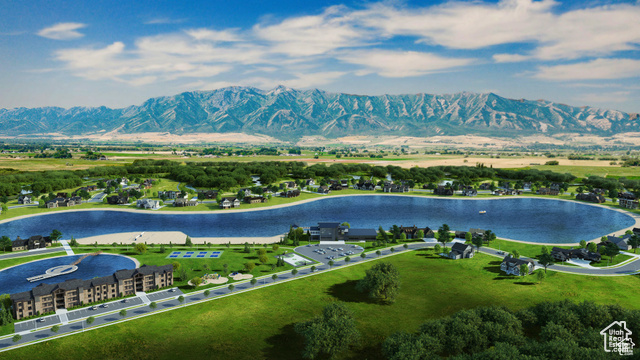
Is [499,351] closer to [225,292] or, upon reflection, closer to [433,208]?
[225,292]

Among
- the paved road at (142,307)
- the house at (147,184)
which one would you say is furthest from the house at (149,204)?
the paved road at (142,307)

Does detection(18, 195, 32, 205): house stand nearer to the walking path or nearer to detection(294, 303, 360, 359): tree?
the walking path

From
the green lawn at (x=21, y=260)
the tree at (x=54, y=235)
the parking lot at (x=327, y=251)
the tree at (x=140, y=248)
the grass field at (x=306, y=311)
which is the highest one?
the tree at (x=54, y=235)

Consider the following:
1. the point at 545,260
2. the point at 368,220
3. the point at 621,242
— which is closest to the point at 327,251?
the point at 368,220

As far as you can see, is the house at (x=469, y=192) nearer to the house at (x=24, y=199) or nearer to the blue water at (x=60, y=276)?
the blue water at (x=60, y=276)

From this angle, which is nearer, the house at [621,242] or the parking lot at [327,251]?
the parking lot at [327,251]

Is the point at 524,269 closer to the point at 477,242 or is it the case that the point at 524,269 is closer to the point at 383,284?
the point at 477,242

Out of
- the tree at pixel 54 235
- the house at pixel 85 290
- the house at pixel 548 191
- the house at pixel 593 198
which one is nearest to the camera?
the house at pixel 85 290
